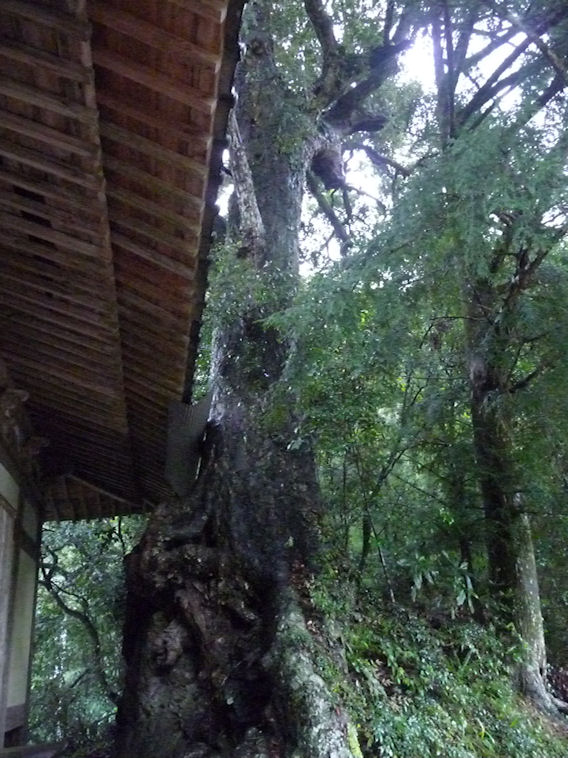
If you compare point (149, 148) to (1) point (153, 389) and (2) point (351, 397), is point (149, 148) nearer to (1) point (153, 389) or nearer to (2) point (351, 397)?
(1) point (153, 389)

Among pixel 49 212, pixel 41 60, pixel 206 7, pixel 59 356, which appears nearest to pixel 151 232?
pixel 49 212

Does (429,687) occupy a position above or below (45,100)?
below

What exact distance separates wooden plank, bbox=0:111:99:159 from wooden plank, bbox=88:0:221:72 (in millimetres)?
589

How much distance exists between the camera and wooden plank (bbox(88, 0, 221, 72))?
2.53 m

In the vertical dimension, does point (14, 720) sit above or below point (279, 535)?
below

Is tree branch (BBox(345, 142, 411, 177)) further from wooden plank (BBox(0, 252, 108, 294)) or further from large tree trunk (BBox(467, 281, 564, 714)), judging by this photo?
wooden plank (BBox(0, 252, 108, 294))

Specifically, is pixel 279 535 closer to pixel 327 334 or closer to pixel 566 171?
pixel 327 334

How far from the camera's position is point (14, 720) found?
6734 millimetres

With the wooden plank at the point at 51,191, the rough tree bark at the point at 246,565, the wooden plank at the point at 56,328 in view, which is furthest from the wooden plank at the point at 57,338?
the rough tree bark at the point at 246,565

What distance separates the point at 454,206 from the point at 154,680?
4.36 m

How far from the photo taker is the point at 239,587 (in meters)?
6.00

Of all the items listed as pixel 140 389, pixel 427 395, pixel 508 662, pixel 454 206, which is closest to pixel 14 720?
pixel 140 389

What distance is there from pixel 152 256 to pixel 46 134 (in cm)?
94

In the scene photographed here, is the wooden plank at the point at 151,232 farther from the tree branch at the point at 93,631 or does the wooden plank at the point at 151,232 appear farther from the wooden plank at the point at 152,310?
the tree branch at the point at 93,631
